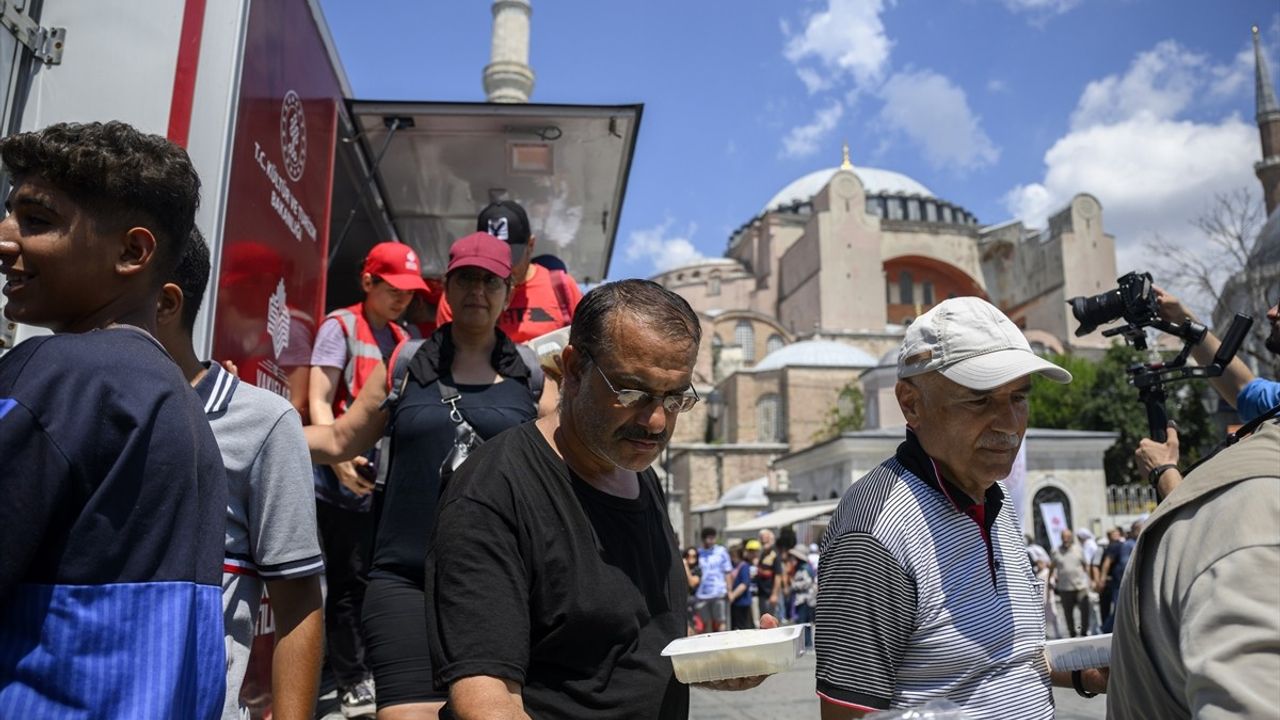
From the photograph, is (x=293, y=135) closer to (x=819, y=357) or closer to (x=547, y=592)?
(x=547, y=592)

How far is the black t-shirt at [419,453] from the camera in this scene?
296 cm

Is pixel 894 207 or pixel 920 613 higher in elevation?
pixel 894 207

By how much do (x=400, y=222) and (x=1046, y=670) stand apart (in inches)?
261

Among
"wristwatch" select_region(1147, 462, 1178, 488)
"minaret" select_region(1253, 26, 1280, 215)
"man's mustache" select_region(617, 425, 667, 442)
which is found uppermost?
"minaret" select_region(1253, 26, 1280, 215)

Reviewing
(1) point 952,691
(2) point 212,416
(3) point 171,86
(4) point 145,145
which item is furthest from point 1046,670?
(3) point 171,86

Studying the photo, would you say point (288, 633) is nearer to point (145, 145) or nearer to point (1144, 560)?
point (145, 145)

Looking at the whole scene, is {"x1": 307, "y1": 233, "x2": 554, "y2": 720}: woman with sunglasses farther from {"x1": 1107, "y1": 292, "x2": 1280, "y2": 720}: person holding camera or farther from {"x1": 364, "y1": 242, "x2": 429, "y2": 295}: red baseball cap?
{"x1": 1107, "y1": 292, "x2": 1280, "y2": 720}: person holding camera

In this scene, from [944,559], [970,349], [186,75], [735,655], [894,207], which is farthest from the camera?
[894,207]

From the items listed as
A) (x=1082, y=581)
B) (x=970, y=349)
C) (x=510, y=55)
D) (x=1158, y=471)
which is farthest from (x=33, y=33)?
(x=510, y=55)

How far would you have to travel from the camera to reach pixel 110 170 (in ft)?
5.23

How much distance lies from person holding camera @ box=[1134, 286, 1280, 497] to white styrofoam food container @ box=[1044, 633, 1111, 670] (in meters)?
1.45

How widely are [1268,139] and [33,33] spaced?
225 feet

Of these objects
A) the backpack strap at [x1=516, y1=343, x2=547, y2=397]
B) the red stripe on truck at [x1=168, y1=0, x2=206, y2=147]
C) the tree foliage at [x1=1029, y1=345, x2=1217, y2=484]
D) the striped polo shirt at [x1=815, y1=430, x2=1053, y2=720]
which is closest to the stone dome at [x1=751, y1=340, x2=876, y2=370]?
the tree foliage at [x1=1029, y1=345, x2=1217, y2=484]

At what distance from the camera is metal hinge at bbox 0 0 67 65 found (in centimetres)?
258
